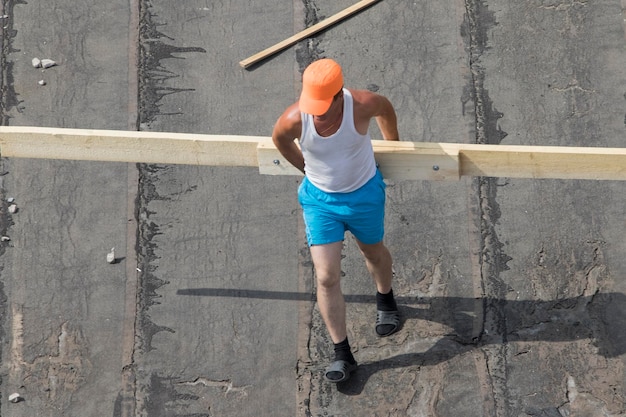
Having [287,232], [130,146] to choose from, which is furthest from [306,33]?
[130,146]

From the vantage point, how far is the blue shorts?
18.8 feet

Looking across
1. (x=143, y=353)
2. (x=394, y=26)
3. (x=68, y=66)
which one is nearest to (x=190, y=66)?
(x=68, y=66)

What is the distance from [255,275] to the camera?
690 centimetres

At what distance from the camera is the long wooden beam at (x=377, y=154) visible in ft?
18.6

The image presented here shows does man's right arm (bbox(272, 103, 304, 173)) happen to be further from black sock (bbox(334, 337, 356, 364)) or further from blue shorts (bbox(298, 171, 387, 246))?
black sock (bbox(334, 337, 356, 364))

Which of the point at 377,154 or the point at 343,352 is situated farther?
the point at 343,352

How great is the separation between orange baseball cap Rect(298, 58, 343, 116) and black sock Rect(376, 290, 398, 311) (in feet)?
5.64

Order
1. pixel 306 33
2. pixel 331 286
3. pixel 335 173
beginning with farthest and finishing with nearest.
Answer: pixel 306 33 < pixel 331 286 < pixel 335 173

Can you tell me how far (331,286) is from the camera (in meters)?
A: 5.90

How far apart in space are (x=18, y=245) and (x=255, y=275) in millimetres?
1738

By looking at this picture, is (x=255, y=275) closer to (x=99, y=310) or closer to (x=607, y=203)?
(x=99, y=310)

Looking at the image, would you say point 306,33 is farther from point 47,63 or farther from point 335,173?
point 335,173

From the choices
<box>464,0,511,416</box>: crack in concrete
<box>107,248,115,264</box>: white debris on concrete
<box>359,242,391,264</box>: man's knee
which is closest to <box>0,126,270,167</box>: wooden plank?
<box>359,242,391,264</box>: man's knee

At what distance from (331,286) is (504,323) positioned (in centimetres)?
139
